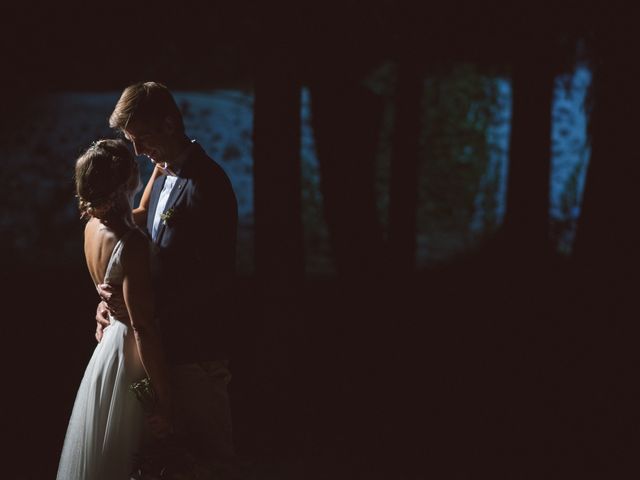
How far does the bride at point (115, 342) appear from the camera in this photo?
106 inches

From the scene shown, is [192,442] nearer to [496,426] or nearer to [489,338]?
[496,426]

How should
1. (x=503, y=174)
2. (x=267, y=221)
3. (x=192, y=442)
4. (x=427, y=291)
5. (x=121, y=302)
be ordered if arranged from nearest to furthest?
(x=121, y=302) < (x=192, y=442) < (x=267, y=221) < (x=427, y=291) < (x=503, y=174)

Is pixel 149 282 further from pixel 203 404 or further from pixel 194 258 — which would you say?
pixel 203 404

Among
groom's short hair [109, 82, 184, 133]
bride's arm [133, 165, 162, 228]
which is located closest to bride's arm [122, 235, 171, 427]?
groom's short hair [109, 82, 184, 133]

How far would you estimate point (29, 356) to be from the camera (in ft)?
22.7

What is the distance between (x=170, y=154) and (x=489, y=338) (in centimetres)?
557

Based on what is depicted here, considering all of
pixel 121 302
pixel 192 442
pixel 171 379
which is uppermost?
pixel 121 302

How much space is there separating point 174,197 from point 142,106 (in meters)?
0.36

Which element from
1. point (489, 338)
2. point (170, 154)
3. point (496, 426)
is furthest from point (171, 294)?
point (489, 338)

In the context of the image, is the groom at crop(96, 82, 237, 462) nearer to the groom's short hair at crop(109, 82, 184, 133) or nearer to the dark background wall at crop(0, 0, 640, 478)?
the groom's short hair at crop(109, 82, 184, 133)

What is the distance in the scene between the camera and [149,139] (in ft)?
9.37

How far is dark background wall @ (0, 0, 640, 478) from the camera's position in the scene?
516 centimetres

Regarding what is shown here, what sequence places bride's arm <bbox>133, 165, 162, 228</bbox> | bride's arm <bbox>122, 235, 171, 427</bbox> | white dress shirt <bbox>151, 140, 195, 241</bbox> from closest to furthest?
1. bride's arm <bbox>122, 235, 171, 427</bbox>
2. white dress shirt <bbox>151, 140, 195, 241</bbox>
3. bride's arm <bbox>133, 165, 162, 228</bbox>

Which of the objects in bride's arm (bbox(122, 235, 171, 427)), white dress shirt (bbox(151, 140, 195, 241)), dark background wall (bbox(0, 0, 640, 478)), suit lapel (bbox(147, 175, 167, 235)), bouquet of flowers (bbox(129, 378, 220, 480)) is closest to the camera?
bride's arm (bbox(122, 235, 171, 427))
